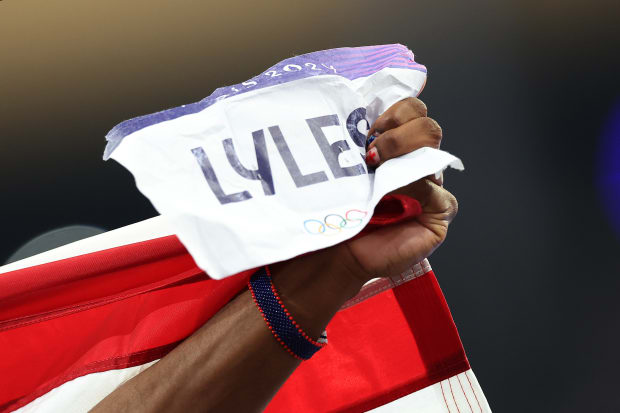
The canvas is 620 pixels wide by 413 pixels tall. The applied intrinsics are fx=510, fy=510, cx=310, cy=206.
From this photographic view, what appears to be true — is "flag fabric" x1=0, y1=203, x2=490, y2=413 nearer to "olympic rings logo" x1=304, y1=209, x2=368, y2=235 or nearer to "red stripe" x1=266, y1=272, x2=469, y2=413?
"red stripe" x1=266, y1=272, x2=469, y2=413

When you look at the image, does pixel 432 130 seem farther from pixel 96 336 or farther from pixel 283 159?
pixel 96 336

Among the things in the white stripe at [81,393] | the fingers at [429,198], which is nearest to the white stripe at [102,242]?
the white stripe at [81,393]

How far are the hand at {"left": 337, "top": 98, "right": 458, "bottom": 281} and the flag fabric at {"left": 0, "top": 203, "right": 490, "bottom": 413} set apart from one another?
5.4 inches

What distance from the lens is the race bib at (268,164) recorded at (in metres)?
0.45

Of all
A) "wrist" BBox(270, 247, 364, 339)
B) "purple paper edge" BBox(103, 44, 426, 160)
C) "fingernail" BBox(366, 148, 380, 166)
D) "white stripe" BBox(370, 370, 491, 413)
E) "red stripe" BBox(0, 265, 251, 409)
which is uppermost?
"purple paper edge" BBox(103, 44, 426, 160)

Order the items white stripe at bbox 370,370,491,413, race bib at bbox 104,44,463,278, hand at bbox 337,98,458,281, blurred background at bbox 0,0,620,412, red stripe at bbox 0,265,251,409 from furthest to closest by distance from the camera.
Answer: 1. blurred background at bbox 0,0,620,412
2. white stripe at bbox 370,370,491,413
3. red stripe at bbox 0,265,251,409
4. hand at bbox 337,98,458,281
5. race bib at bbox 104,44,463,278

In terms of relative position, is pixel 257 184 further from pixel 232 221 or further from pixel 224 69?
pixel 224 69

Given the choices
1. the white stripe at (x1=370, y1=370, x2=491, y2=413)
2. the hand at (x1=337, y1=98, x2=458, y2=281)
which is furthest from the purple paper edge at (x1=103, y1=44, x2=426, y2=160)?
the white stripe at (x1=370, y1=370, x2=491, y2=413)

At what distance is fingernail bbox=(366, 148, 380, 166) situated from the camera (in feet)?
1.88

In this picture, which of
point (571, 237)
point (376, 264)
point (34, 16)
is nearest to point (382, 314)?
point (376, 264)

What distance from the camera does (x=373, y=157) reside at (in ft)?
1.88

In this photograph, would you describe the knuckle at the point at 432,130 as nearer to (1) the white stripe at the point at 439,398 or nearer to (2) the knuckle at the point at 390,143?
(2) the knuckle at the point at 390,143

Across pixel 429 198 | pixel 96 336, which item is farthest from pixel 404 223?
pixel 96 336

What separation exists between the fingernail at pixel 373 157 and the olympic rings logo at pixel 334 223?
84mm
